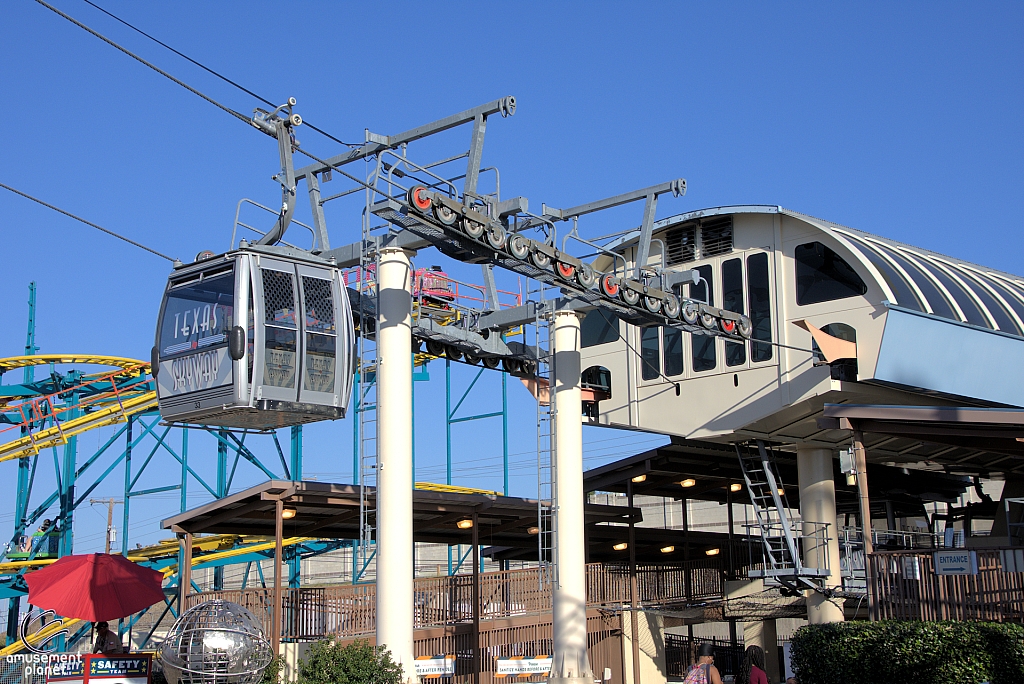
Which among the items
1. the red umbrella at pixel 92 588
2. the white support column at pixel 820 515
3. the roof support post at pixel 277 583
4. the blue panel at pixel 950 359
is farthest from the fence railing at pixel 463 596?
the blue panel at pixel 950 359

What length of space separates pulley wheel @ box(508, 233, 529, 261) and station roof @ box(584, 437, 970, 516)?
10.6 meters

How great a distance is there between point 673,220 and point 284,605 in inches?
501

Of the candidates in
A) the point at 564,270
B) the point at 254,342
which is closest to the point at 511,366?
the point at 564,270

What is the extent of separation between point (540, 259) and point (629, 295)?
2.73 metres

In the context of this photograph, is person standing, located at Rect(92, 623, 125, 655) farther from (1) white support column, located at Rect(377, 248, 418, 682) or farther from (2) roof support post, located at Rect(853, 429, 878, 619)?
(2) roof support post, located at Rect(853, 429, 878, 619)

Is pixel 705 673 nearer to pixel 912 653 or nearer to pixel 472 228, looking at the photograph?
pixel 912 653

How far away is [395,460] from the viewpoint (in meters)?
19.2

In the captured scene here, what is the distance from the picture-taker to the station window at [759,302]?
25484 mm

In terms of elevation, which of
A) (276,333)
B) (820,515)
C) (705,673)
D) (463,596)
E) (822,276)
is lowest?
(705,673)

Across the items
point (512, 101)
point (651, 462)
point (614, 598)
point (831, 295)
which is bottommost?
point (614, 598)

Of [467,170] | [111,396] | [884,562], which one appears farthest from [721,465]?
[111,396]

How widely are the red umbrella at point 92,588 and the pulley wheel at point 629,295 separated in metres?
10.0

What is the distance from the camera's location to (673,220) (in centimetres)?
2702

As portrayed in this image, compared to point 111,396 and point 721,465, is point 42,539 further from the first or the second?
point 721,465
